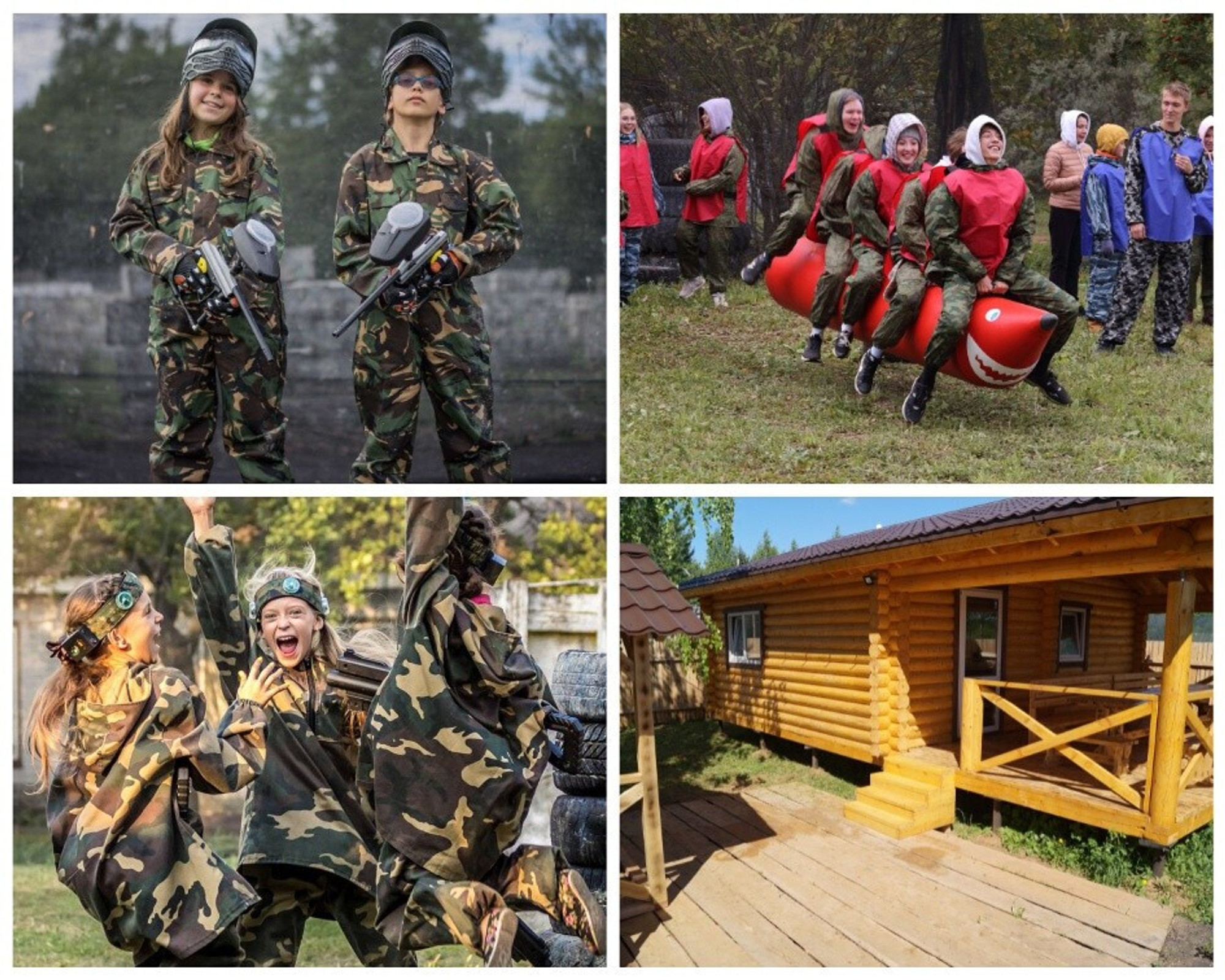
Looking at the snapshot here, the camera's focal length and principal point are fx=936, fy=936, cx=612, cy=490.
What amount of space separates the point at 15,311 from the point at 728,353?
3.75m

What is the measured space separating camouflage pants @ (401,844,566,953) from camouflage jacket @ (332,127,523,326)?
2052 mm

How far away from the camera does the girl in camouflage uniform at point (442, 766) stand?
303cm

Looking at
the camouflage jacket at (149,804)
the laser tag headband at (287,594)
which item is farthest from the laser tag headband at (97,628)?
the laser tag headband at (287,594)

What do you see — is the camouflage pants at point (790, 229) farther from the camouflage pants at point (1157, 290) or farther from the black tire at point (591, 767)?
the black tire at point (591, 767)

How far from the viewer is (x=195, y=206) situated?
3.60 m

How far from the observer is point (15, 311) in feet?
15.8

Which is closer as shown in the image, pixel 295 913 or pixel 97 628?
pixel 97 628

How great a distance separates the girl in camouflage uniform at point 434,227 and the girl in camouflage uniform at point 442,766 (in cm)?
80

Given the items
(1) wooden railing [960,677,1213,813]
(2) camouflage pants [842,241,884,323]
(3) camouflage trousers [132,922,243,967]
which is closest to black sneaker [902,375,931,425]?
(2) camouflage pants [842,241,884,323]

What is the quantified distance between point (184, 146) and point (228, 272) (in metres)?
0.59

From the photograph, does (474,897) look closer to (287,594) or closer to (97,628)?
(287,594)

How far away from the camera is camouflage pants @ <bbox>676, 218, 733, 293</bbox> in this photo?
5.73m

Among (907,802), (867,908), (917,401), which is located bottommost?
(867,908)

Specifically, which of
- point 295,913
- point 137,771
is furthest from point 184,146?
point 295,913
